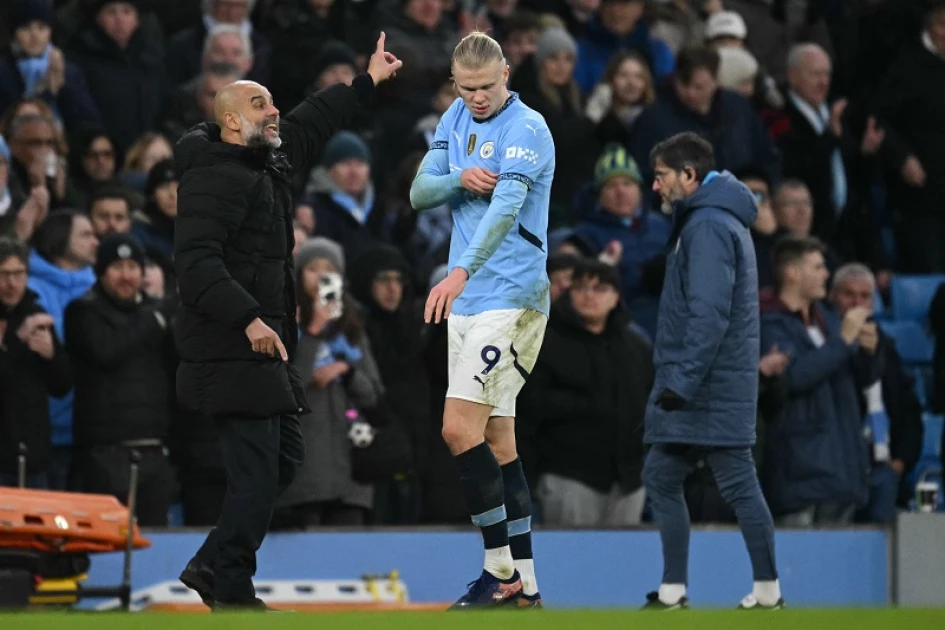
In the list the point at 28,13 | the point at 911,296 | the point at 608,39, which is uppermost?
the point at 608,39

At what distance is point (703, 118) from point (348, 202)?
3186 mm

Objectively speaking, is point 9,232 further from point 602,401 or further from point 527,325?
point 527,325

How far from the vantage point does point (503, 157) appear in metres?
7.98

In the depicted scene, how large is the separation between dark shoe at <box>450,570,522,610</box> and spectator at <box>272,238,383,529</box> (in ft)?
10.9

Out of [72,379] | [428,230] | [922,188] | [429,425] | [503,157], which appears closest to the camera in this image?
[503,157]

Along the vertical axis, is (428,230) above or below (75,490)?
above

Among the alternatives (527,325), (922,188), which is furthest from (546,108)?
(527,325)

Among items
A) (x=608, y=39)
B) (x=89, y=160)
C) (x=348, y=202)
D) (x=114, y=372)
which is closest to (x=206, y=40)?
(x=89, y=160)

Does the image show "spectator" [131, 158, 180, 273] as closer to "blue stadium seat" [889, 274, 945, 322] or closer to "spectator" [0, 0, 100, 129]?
"spectator" [0, 0, 100, 129]

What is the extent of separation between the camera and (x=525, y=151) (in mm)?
7949

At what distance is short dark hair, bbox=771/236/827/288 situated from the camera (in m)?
12.0

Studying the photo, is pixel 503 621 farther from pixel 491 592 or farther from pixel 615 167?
pixel 615 167

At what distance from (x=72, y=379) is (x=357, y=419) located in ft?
5.45

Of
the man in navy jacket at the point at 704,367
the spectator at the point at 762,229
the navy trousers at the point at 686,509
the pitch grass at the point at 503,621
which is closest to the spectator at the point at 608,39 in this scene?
the spectator at the point at 762,229
